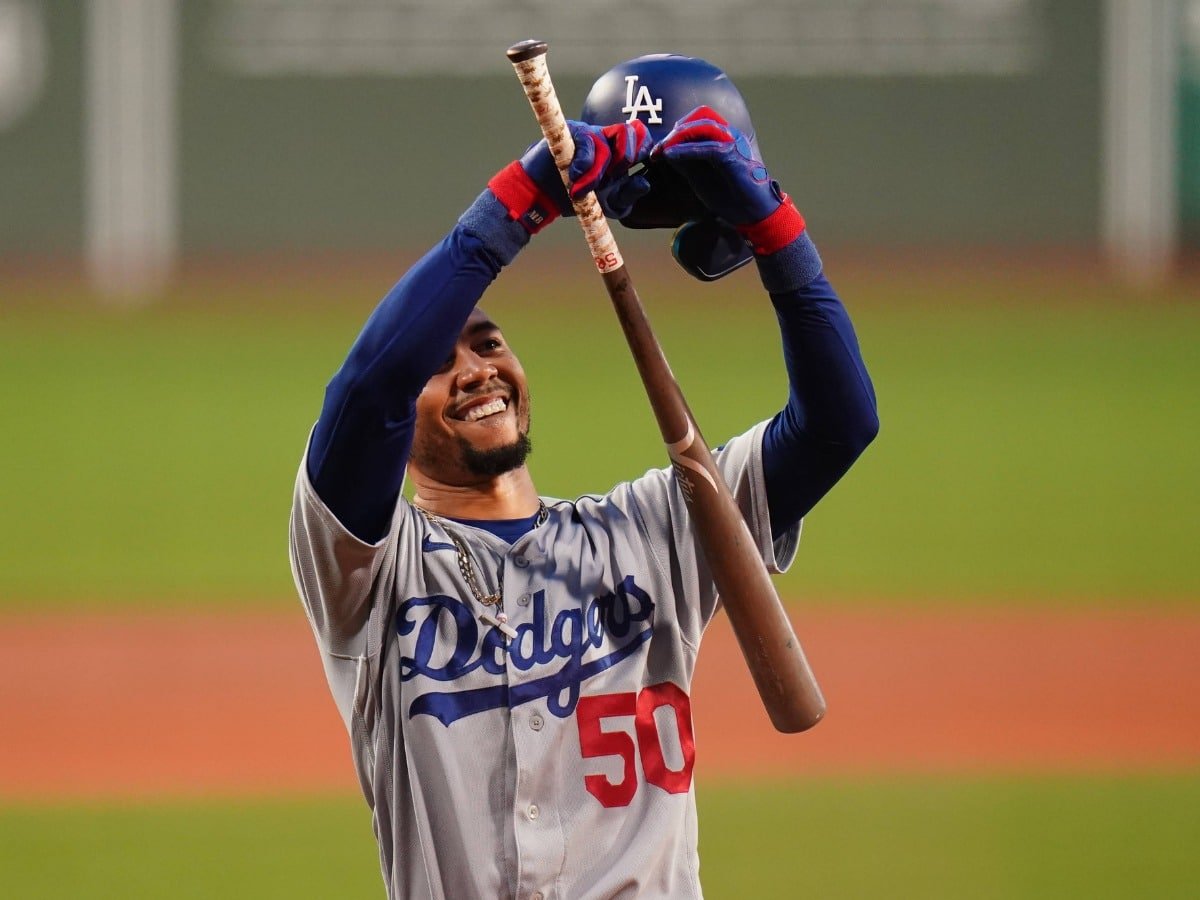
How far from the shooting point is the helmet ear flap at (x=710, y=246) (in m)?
2.66

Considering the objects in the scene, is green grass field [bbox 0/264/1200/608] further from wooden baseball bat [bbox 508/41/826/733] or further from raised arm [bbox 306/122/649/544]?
raised arm [bbox 306/122/649/544]

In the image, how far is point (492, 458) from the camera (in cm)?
271

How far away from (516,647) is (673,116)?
2.96 ft

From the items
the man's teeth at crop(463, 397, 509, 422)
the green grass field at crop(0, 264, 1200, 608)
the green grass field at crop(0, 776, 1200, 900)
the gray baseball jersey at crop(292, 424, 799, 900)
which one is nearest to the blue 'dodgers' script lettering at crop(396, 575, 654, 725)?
the gray baseball jersey at crop(292, 424, 799, 900)

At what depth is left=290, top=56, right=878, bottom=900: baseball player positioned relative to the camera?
7.93 ft

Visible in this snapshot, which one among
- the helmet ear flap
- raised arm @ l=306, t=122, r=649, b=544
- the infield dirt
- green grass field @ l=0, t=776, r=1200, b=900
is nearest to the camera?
raised arm @ l=306, t=122, r=649, b=544

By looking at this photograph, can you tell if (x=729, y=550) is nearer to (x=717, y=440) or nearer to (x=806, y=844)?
(x=806, y=844)

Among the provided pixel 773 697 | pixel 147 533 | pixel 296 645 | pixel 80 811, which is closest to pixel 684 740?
pixel 773 697

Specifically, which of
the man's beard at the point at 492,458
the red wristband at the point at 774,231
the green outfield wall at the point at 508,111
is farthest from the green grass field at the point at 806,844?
the green outfield wall at the point at 508,111

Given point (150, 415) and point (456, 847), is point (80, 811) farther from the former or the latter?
point (150, 415)

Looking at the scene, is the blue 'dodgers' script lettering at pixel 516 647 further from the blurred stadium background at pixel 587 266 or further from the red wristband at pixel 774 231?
the blurred stadium background at pixel 587 266

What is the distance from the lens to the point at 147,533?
1016 cm

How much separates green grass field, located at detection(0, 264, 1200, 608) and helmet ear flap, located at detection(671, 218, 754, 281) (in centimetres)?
629

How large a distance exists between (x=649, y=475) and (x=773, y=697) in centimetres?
52
